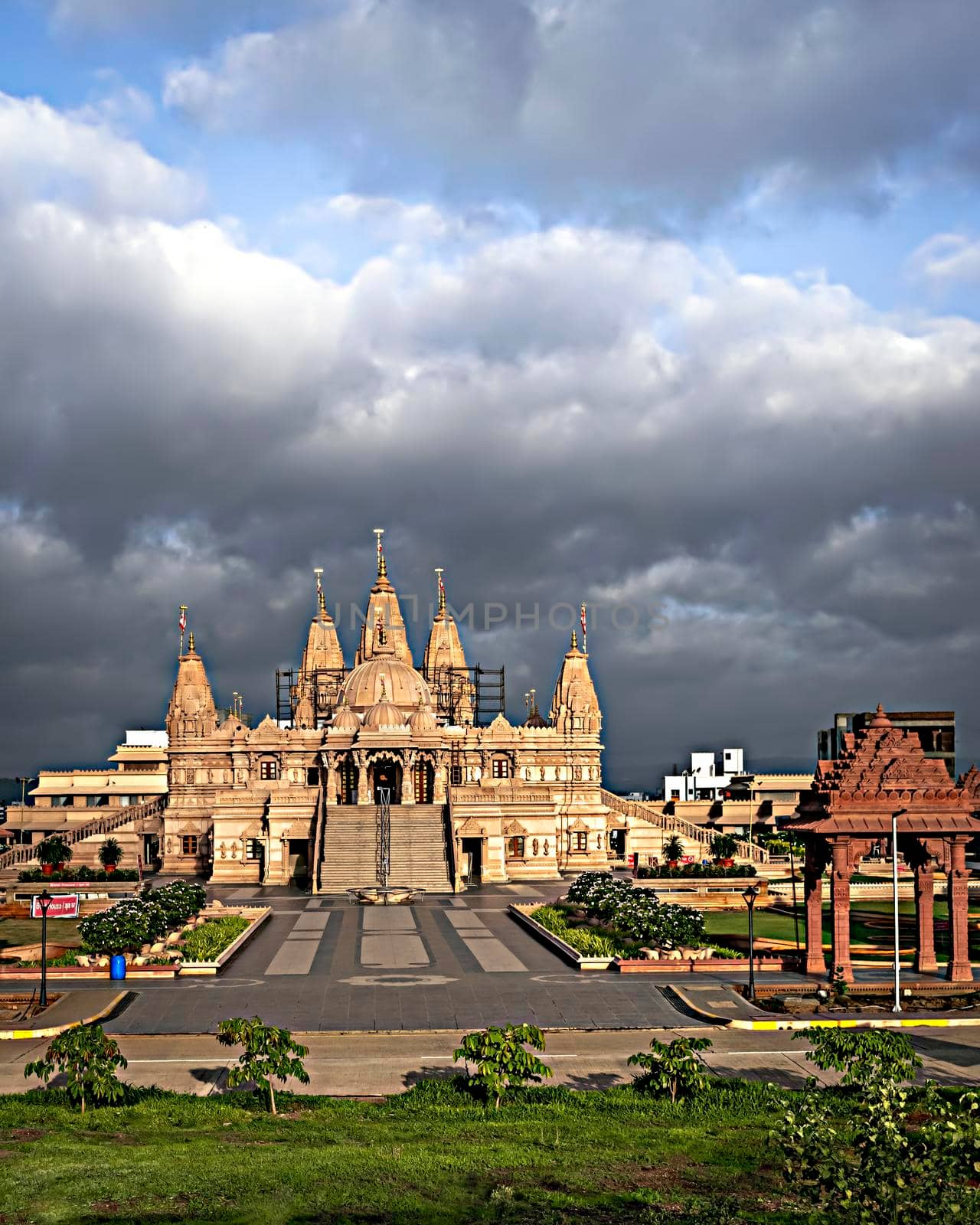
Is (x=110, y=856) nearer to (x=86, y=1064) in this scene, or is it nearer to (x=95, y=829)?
(x=95, y=829)

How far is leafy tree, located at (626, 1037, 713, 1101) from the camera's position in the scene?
26.9m

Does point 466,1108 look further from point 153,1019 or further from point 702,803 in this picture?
point 702,803

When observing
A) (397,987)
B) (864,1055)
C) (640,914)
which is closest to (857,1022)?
(864,1055)

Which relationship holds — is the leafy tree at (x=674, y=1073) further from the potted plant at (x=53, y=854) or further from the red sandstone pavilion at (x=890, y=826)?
the potted plant at (x=53, y=854)

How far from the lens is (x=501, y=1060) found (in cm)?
2712

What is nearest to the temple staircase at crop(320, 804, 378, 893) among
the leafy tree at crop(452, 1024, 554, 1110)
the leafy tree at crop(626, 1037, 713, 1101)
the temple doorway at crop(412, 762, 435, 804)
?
the temple doorway at crop(412, 762, 435, 804)

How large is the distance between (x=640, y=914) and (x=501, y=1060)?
1059 inches

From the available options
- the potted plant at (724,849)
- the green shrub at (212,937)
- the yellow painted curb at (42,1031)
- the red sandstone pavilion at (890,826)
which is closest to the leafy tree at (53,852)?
the green shrub at (212,937)

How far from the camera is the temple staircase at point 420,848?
80.4 m

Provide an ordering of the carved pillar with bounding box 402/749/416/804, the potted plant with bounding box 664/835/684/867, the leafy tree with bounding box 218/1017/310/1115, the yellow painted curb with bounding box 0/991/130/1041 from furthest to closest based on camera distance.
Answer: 1. the potted plant with bounding box 664/835/684/867
2. the carved pillar with bounding box 402/749/416/804
3. the yellow painted curb with bounding box 0/991/130/1041
4. the leafy tree with bounding box 218/1017/310/1115

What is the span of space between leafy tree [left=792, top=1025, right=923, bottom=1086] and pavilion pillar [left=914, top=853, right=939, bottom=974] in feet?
54.3

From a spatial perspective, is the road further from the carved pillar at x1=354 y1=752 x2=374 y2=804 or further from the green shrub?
the carved pillar at x1=354 y1=752 x2=374 y2=804

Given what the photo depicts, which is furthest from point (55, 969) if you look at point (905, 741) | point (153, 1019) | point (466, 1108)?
point (905, 741)

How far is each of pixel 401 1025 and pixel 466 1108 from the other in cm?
1126
